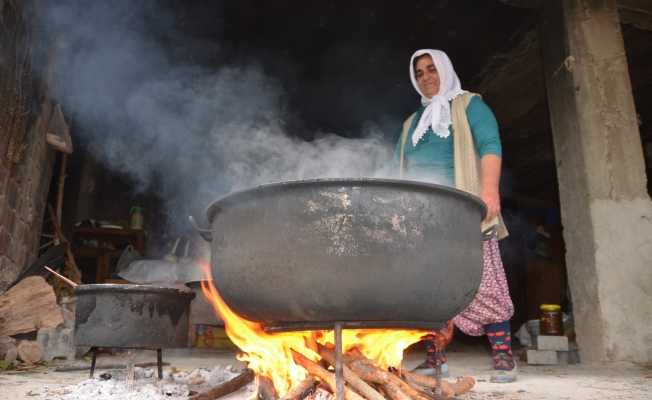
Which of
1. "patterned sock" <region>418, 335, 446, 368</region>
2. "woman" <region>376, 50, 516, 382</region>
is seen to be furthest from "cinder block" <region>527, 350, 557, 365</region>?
"patterned sock" <region>418, 335, 446, 368</region>

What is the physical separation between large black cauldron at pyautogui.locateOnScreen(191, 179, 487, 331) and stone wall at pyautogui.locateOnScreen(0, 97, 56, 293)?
97.5 inches

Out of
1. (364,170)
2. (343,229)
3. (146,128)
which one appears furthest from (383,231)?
(146,128)

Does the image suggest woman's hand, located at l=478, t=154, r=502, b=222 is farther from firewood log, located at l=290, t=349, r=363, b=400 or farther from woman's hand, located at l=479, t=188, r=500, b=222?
firewood log, located at l=290, t=349, r=363, b=400

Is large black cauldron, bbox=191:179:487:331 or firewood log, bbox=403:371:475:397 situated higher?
large black cauldron, bbox=191:179:487:331

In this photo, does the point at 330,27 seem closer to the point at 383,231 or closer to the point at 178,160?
the point at 178,160

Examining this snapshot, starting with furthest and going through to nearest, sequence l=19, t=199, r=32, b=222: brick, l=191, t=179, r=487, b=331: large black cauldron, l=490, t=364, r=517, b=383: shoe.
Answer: l=19, t=199, r=32, b=222: brick
l=490, t=364, r=517, b=383: shoe
l=191, t=179, r=487, b=331: large black cauldron

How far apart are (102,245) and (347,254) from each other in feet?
16.6

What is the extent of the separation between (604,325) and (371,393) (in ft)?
6.60

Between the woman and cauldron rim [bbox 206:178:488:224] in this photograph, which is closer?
cauldron rim [bbox 206:178:488:224]

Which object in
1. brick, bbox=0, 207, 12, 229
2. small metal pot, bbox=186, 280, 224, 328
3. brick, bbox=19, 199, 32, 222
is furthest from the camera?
brick, bbox=19, 199, 32, 222

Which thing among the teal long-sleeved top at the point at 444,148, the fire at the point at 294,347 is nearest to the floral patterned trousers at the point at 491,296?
the teal long-sleeved top at the point at 444,148

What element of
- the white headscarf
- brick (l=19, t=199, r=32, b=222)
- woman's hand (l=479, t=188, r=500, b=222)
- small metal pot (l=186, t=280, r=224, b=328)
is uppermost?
the white headscarf

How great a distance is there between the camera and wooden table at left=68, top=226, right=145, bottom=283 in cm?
544

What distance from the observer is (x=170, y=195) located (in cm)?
655
